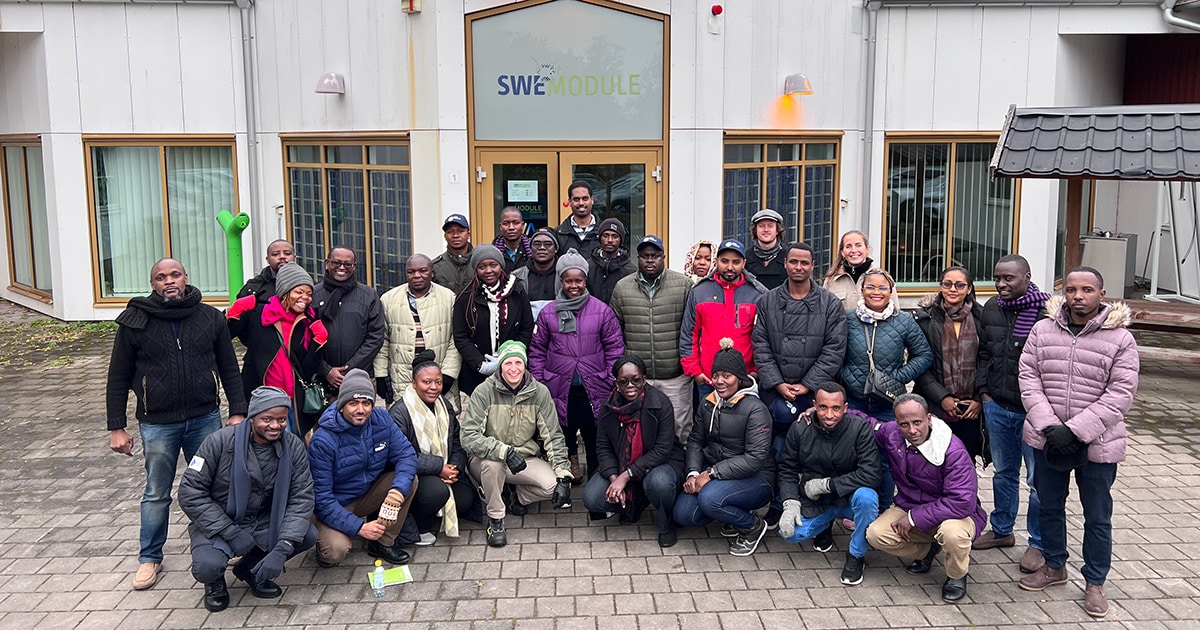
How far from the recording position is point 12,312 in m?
14.6

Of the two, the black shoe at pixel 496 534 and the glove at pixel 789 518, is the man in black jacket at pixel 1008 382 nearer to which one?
the glove at pixel 789 518

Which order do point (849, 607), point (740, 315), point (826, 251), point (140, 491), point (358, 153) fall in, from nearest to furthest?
1. point (849, 607)
2. point (740, 315)
3. point (140, 491)
4. point (358, 153)
5. point (826, 251)

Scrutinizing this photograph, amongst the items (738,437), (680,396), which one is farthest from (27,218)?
(738,437)

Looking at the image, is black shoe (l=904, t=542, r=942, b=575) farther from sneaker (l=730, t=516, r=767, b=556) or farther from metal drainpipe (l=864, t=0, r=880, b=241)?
metal drainpipe (l=864, t=0, r=880, b=241)

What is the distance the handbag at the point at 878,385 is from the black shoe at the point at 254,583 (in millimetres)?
3679

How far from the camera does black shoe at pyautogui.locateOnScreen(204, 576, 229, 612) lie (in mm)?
5488

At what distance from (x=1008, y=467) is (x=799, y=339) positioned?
1.44m

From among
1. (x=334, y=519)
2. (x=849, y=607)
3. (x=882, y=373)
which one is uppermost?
(x=882, y=373)

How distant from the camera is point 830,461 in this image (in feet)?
19.7

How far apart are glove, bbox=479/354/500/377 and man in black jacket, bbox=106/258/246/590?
1758 mm

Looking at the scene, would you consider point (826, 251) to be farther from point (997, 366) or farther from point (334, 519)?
point (334, 519)

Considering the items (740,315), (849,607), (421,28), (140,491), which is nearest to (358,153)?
(421,28)

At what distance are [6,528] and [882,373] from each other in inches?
225

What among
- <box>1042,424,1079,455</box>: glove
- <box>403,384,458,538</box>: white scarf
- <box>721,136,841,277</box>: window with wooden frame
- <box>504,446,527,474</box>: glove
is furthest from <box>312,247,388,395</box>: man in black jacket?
<box>721,136,841,277</box>: window with wooden frame
